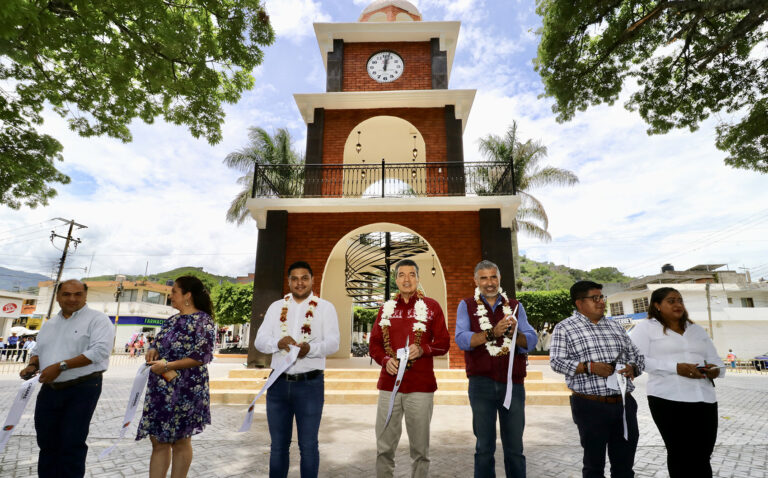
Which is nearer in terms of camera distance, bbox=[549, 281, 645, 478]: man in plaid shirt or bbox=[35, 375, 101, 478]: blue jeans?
bbox=[549, 281, 645, 478]: man in plaid shirt

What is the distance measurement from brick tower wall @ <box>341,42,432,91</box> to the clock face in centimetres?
11

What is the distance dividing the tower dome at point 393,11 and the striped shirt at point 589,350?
12951 millimetres

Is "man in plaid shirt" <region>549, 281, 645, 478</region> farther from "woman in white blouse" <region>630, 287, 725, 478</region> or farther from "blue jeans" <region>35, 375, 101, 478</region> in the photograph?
"blue jeans" <region>35, 375, 101, 478</region>

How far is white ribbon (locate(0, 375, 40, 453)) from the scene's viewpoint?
2734mm

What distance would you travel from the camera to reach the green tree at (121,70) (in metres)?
5.25

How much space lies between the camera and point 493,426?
9.04ft

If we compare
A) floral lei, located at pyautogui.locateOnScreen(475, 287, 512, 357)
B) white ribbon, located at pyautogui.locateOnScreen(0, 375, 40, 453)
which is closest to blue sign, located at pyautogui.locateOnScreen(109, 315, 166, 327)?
white ribbon, located at pyautogui.locateOnScreen(0, 375, 40, 453)

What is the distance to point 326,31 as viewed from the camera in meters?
11.5

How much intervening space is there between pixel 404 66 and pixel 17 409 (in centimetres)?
1129

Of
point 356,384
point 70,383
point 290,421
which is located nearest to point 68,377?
point 70,383

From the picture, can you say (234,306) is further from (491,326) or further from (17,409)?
(491,326)

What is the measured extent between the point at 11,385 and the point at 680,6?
1678 cm

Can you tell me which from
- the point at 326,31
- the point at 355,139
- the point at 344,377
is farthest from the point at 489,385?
the point at 326,31

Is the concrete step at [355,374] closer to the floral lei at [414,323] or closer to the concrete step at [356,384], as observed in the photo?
the concrete step at [356,384]
